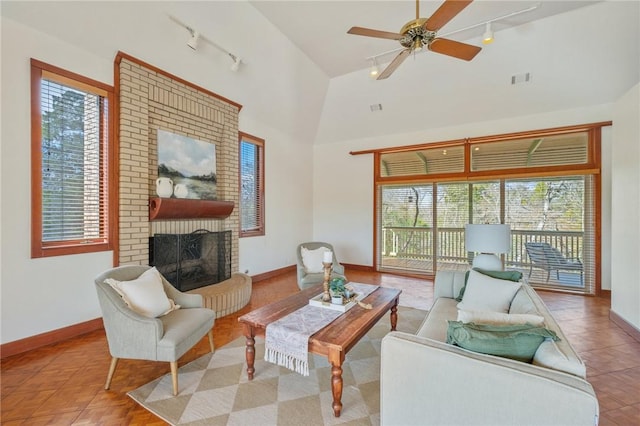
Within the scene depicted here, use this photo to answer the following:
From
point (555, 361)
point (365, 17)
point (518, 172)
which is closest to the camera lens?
point (555, 361)

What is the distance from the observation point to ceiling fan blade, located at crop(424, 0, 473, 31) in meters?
1.90

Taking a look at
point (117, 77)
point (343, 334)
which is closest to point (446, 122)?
point (343, 334)

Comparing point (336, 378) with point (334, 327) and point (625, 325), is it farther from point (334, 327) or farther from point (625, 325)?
point (625, 325)

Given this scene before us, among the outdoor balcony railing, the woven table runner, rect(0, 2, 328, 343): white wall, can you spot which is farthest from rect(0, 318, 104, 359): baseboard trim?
the outdoor balcony railing

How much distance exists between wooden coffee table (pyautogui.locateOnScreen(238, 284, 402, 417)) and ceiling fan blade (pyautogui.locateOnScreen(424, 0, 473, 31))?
2361 millimetres

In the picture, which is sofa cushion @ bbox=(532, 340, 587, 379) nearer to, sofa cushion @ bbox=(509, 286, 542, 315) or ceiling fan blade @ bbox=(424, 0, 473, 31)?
sofa cushion @ bbox=(509, 286, 542, 315)

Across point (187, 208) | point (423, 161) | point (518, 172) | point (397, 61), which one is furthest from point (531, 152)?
point (187, 208)

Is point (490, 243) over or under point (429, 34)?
under

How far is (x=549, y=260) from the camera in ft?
15.5

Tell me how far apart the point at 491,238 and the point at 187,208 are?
144 inches

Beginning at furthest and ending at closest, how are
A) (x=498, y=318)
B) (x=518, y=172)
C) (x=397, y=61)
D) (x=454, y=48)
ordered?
1. (x=518, y=172)
2. (x=397, y=61)
3. (x=454, y=48)
4. (x=498, y=318)

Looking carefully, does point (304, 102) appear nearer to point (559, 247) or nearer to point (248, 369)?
point (248, 369)

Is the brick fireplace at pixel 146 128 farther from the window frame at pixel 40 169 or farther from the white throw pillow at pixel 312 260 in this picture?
Answer: the white throw pillow at pixel 312 260

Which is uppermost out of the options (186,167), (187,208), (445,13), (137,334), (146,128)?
(445,13)
